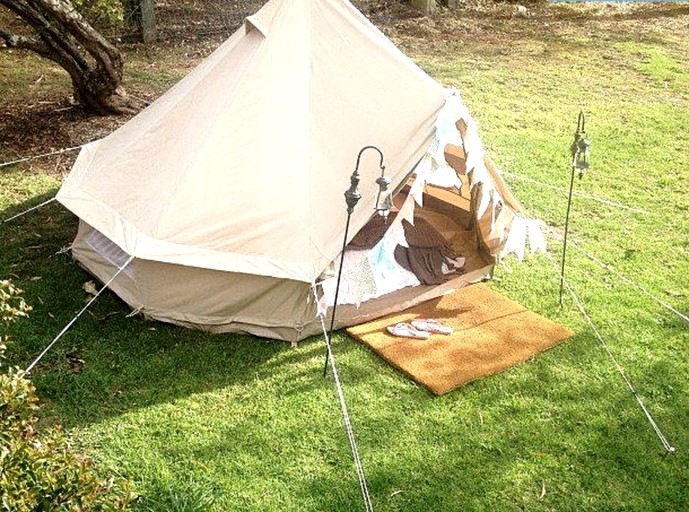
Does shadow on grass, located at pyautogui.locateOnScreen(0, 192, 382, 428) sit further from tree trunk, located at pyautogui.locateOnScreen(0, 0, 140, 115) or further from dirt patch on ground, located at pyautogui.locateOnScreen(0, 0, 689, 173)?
tree trunk, located at pyautogui.locateOnScreen(0, 0, 140, 115)

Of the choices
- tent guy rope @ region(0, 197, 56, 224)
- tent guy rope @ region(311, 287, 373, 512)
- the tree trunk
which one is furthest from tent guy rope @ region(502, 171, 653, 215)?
tent guy rope @ region(0, 197, 56, 224)

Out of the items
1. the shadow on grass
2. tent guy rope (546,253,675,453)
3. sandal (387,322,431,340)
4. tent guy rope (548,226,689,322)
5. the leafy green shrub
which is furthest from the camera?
tent guy rope (548,226,689,322)

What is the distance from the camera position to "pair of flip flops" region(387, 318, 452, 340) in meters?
4.95

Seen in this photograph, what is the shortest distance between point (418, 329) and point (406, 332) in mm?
97

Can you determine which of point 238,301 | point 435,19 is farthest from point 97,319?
point 435,19

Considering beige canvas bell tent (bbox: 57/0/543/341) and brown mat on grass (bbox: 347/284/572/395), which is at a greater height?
beige canvas bell tent (bbox: 57/0/543/341)

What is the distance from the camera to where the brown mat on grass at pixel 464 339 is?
466 centimetres

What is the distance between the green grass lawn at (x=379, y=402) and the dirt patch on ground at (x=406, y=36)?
901mm

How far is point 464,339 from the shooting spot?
4.96m

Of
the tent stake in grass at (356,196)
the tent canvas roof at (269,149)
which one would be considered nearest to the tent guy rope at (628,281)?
the tent canvas roof at (269,149)

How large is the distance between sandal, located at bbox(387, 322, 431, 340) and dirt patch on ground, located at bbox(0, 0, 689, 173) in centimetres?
375

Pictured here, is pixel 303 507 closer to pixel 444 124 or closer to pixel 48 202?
pixel 444 124

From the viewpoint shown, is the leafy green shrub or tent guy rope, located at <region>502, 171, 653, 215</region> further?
tent guy rope, located at <region>502, 171, 653, 215</region>

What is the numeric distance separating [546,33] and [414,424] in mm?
9963
